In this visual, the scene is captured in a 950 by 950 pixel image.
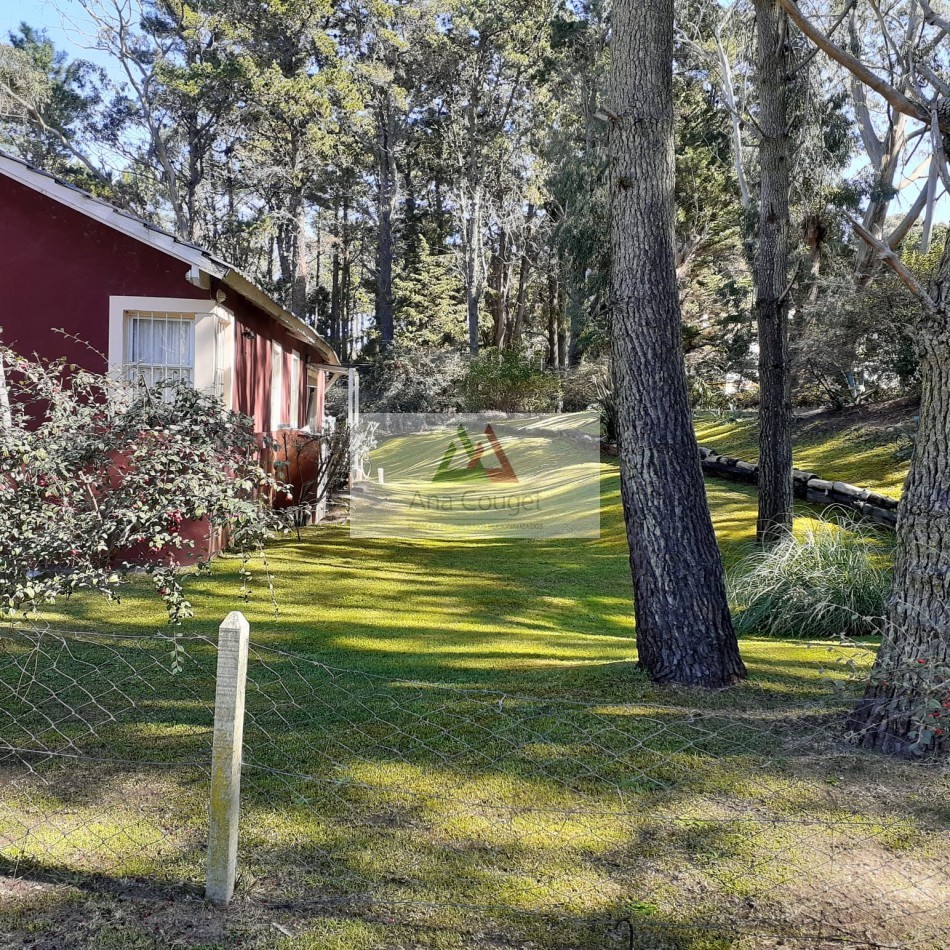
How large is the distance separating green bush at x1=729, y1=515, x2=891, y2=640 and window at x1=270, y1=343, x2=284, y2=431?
24.6 ft

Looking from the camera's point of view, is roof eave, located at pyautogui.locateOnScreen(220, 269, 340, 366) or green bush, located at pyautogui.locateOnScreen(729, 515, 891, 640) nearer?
green bush, located at pyautogui.locateOnScreen(729, 515, 891, 640)

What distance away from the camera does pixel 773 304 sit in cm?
1026

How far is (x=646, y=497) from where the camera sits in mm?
5094

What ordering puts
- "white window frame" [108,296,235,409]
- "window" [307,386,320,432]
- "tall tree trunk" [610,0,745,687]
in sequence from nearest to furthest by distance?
1. "tall tree trunk" [610,0,745,687]
2. "white window frame" [108,296,235,409]
3. "window" [307,386,320,432]

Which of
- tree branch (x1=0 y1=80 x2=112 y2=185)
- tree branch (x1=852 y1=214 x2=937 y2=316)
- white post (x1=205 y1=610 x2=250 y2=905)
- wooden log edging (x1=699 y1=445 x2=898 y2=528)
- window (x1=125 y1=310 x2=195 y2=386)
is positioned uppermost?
tree branch (x1=0 y1=80 x2=112 y2=185)

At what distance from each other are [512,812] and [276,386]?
34.5 feet

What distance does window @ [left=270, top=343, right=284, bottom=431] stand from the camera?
1261cm

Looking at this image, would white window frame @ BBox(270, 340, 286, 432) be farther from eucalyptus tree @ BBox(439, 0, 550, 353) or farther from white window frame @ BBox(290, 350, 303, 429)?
eucalyptus tree @ BBox(439, 0, 550, 353)

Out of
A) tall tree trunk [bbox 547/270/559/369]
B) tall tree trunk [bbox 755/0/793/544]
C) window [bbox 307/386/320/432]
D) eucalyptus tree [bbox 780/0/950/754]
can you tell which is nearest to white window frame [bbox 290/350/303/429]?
window [bbox 307/386/320/432]

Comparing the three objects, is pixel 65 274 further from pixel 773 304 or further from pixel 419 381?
pixel 419 381

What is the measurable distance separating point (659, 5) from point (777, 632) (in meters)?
5.25

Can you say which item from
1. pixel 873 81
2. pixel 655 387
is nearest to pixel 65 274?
pixel 655 387

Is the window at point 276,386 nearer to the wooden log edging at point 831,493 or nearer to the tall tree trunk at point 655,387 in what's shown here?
the wooden log edging at point 831,493

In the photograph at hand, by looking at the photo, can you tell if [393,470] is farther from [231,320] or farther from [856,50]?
[856,50]
